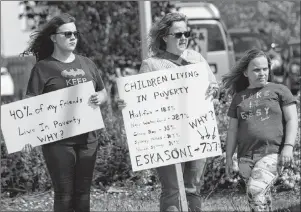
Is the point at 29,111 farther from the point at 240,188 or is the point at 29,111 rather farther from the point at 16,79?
the point at 16,79

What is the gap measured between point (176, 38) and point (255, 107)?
76cm

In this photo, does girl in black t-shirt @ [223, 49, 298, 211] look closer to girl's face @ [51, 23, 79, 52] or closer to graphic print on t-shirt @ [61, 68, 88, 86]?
graphic print on t-shirt @ [61, 68, 88, 86]

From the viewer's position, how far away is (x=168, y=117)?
19.5ft

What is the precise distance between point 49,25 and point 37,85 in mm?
467

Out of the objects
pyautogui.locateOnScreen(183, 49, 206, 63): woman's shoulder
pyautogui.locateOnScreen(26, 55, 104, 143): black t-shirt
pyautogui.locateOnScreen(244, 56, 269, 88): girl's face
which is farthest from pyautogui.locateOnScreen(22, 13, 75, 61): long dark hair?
pyautogui.locateOnScreen(244, 56, 269, 88): girl's face

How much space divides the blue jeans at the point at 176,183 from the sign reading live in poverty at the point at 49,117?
601 mm

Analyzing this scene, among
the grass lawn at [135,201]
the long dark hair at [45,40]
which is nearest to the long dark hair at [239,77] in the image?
the long dark hair at [45,40]

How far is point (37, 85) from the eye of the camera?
19.5 feet

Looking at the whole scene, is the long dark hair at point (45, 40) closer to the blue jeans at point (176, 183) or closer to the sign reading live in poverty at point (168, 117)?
the sign reading live in poverty at point (168, 117)

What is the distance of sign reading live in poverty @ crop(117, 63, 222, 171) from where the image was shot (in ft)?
19.2

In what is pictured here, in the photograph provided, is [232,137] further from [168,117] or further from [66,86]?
[66,86]

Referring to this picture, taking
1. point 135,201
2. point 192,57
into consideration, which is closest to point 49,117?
point 192,57

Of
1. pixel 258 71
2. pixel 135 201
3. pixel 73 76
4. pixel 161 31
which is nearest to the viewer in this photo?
pixel 258 71

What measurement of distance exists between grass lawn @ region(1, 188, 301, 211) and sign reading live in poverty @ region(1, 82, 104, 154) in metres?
1.78
